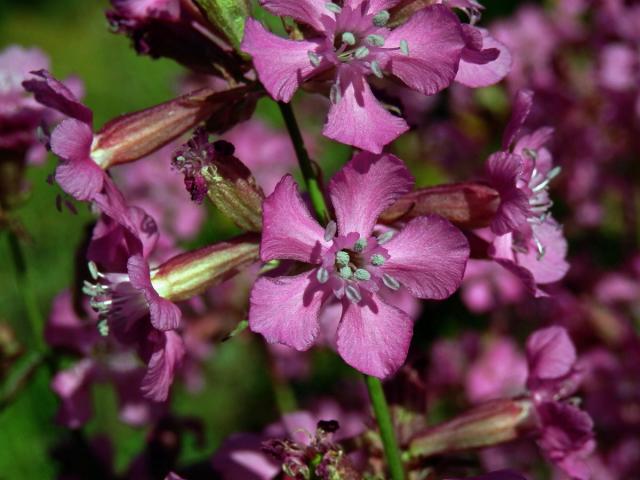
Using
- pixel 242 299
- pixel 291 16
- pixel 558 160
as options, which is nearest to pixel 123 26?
pixel 291 16

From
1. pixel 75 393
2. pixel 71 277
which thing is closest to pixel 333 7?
pixel 75 393

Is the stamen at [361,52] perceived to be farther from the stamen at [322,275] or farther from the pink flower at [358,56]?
the stamen at [322,275]

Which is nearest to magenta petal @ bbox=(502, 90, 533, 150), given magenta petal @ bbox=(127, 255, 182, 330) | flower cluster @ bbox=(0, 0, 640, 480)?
flower cluster @ bbox=(0, 0, 640, 480)

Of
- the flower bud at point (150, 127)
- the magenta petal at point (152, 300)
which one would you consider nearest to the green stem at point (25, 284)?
the flower bud at point (150, 127)

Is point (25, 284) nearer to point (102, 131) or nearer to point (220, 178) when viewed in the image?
point (102, 131)

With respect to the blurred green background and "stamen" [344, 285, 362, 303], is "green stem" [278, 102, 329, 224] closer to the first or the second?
Answer: "stamen" [344, 285, 362, 303]

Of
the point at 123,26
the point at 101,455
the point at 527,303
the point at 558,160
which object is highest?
the point at 123,26

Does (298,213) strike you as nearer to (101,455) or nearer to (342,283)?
(342,283)
